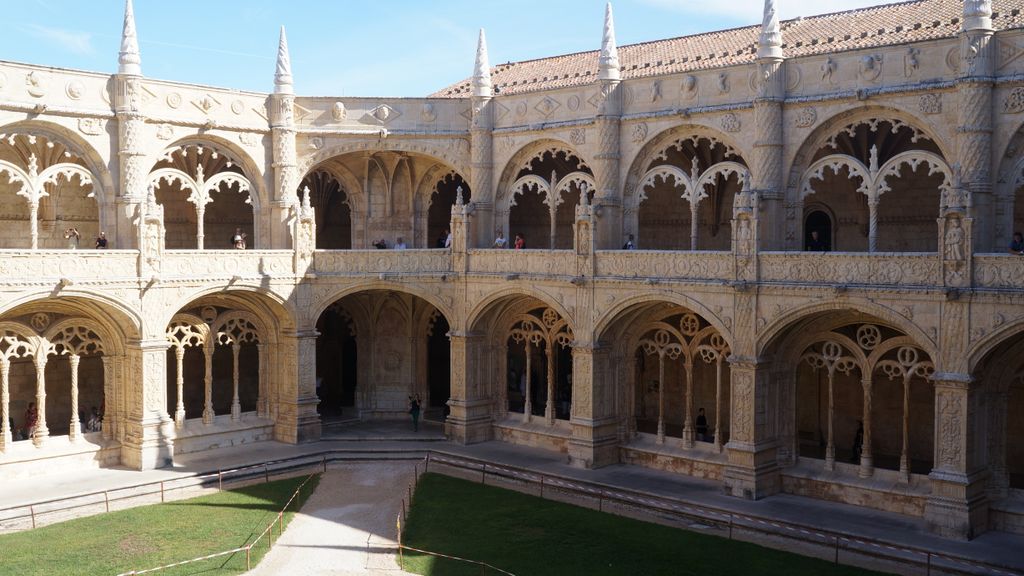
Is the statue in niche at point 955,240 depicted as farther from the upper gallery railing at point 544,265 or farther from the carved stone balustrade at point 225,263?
the carved stone balustrade at point 225,263

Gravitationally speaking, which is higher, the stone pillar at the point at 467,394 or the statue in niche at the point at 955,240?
the statue in niche at the point at 955,240

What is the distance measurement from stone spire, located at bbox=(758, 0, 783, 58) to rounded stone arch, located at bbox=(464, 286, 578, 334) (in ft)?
29.9

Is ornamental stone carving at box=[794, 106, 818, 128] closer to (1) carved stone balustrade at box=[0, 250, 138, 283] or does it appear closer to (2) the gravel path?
(2) the gravel path

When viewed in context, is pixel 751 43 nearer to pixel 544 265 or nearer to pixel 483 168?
pixel 483 168

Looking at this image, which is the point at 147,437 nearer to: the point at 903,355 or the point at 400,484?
the point at 400,484

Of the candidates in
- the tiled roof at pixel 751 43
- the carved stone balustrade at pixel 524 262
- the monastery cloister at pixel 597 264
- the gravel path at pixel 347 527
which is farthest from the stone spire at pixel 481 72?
the gravel path at pixel 347 527

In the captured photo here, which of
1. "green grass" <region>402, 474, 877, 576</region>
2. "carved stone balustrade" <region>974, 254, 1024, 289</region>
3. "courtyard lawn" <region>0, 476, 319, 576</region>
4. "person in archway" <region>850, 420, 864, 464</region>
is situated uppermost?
"carved stone balustrade" <region>974, 254, 1024, 289</region>

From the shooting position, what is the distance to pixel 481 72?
3266cm

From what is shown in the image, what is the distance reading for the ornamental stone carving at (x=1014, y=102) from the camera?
22734 millimetres

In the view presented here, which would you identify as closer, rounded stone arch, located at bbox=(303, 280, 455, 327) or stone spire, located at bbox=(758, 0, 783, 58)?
stone spire, located at bbox=(758, 0, 783, 58)

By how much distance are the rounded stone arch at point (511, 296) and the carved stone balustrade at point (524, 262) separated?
1.88ft

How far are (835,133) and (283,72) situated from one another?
1698cm

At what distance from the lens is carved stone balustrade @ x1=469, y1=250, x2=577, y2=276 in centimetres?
2972

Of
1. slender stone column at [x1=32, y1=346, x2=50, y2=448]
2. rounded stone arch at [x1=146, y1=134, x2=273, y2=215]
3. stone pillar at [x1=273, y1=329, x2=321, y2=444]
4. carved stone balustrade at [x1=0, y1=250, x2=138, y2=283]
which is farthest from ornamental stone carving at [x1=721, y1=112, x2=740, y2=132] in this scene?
slender stone column at [x1=32, y1=346, x2=50, y2=448]
